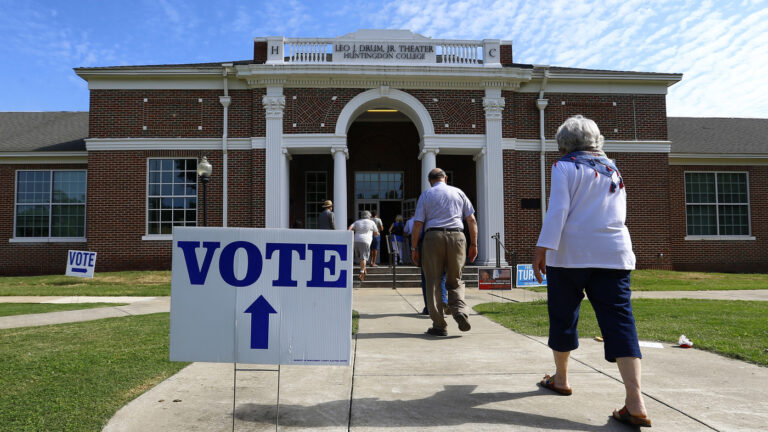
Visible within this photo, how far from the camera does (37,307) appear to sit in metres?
8.61

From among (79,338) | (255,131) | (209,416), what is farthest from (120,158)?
(209,416)

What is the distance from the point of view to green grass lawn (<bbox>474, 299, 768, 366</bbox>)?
4828 mm

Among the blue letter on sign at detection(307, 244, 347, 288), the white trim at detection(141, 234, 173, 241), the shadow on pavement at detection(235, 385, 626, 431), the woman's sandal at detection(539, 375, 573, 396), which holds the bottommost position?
the shadow on pavement at detection(235, 385, 626, 431)

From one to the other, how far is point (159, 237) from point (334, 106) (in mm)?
7018

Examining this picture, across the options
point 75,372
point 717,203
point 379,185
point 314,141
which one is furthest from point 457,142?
point 75,372

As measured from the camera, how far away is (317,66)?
605 inches

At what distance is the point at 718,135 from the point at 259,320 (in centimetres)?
2374

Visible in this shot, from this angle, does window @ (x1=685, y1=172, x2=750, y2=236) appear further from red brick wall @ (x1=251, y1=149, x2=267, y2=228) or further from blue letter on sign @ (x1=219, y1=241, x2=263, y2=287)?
blue letter on sign @ (x1=219, y1=241, x2=263, y2=287)

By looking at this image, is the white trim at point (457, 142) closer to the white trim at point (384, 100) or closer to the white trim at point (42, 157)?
the white trim at point (384, 100)

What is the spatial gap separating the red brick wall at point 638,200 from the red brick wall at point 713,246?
195cm

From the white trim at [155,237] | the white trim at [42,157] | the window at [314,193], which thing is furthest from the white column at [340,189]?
the white trim at [42,157]

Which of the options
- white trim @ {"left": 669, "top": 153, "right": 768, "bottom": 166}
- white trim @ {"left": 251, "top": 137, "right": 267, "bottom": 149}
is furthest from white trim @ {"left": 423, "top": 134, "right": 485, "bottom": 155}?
white trim @ {"left": 669, "top": 153, "right": 768, "bottom": 166}

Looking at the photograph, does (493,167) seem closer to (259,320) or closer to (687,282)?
(687,282)

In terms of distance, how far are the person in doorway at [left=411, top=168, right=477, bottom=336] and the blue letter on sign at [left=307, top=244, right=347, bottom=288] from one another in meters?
2.89
